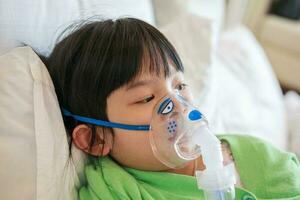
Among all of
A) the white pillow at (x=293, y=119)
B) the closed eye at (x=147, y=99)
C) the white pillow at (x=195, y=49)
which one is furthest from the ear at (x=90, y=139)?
the white pillow at (x=293, y=119)

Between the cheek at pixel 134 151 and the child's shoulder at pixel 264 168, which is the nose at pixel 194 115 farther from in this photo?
the child's shoulder at pixel 264 168

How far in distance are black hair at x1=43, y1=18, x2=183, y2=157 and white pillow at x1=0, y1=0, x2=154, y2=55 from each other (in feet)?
0.22

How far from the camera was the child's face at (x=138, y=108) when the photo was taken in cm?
84

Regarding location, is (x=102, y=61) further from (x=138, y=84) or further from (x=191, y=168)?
(x=191, y=168)

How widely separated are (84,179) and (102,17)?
0.43 meters

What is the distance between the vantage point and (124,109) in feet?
2.79

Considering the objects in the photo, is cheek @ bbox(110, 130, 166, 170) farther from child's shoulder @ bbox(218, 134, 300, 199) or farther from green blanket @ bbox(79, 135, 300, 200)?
→ child's shoulder @ bbox(218, 134, 300, 199)

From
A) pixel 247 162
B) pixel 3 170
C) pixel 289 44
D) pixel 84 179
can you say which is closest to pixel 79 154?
pixel 84 179

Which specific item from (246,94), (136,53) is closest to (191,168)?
(136,53)

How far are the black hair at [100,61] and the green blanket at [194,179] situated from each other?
101 mm

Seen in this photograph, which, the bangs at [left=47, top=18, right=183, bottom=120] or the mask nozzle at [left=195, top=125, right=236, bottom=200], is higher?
the bangs at [left=47, top=18, right=183, bottom=120]

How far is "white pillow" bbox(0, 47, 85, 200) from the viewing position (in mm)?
761

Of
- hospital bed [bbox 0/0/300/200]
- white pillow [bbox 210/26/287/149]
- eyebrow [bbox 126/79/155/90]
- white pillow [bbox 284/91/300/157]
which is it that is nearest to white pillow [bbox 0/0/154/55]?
hospital bed [bbox 0/0/300/200]

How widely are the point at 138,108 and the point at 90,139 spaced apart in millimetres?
150
